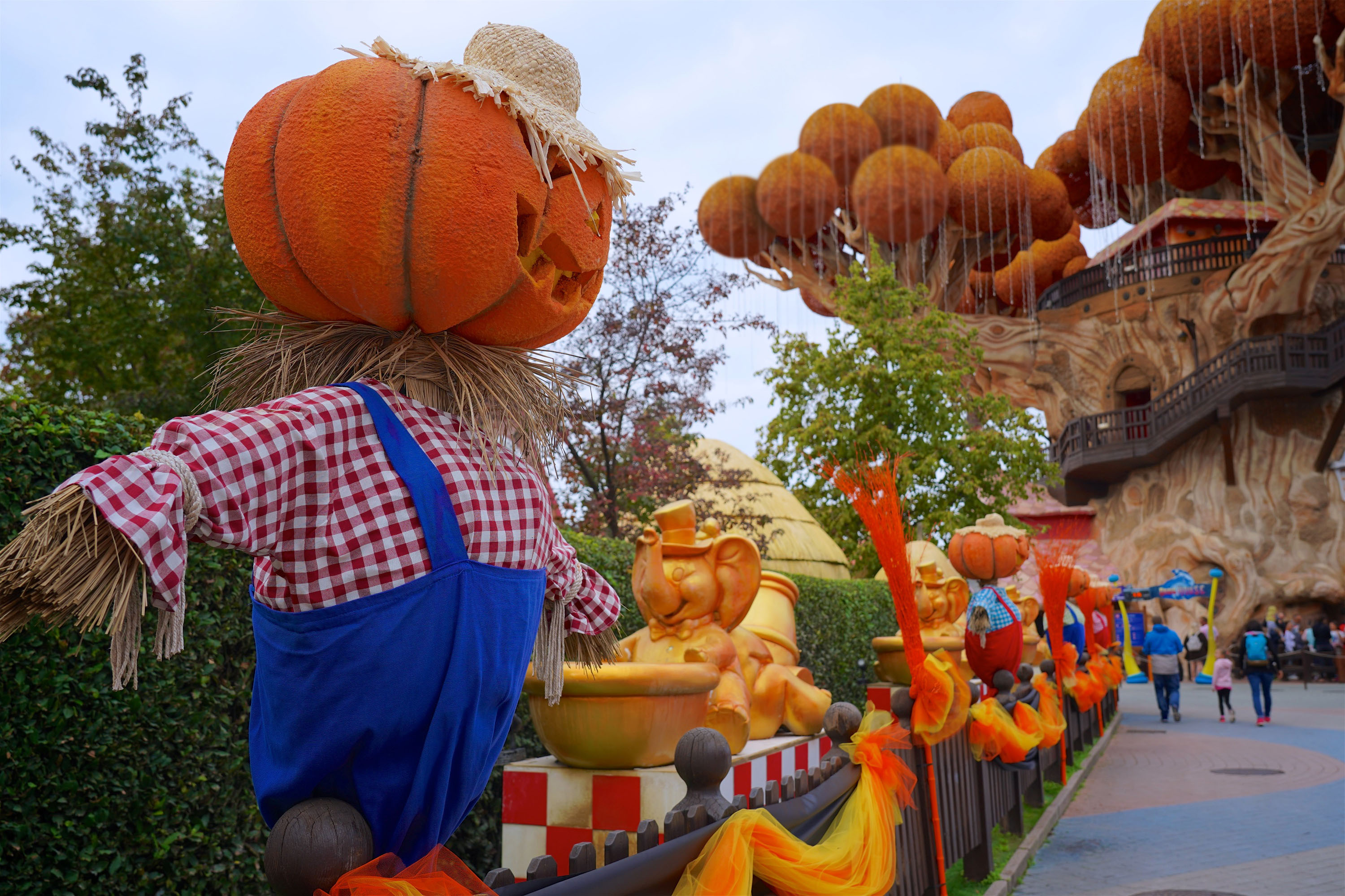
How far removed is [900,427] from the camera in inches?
637

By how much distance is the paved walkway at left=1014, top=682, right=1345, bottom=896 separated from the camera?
568cm

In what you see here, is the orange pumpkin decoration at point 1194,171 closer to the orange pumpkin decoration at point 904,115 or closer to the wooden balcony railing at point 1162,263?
the wooden balcony railing at point 1162,263

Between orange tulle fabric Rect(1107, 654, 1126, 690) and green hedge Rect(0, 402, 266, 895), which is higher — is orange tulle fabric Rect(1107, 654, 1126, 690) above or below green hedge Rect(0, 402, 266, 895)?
below

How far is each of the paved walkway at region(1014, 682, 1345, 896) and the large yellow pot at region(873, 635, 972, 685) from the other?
1.42m

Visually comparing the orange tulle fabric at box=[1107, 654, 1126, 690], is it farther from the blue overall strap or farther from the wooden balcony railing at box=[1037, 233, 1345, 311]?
the wooden balcony railing at box=[1037, 233, 1345, 311]

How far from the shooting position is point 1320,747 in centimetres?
1132

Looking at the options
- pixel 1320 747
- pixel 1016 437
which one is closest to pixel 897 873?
pixel 1320 747

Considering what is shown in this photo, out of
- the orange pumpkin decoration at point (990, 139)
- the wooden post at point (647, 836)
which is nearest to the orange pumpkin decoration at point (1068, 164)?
the orange pumpkin decoration at point (990, 139)

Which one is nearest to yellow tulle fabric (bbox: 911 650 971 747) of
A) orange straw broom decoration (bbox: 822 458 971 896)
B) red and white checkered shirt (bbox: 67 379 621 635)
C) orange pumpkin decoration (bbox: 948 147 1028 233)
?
orange straw broom decoration (bbox: 822 458 971 896)

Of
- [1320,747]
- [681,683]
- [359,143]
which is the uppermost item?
[359,143]

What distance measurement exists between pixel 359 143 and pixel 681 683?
229cm

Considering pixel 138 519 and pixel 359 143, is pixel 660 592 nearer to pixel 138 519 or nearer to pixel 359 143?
pixel 359 143

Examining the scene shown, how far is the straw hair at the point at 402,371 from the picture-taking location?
6.34 feet

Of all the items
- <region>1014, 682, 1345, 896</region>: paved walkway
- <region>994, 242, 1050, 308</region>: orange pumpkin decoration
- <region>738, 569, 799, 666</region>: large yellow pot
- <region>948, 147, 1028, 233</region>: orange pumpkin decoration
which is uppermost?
<region>948, 147, 1028, 233</region>: orange pumpkin decoration
